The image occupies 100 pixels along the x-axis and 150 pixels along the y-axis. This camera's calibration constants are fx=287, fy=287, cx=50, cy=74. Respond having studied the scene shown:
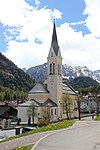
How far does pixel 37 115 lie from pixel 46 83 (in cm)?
1427

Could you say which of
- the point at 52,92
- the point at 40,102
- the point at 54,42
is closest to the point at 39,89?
the point at 52,92

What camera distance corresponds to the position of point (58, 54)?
83812 mm

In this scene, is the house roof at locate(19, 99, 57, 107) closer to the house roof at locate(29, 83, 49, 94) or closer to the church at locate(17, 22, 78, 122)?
the church at locate(17, 22, 78, 122)

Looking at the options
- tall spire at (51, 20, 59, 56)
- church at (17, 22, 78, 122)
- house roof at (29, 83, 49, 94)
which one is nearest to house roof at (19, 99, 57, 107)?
church at (17, 22, 78, 122)

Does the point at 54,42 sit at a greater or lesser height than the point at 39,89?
greater

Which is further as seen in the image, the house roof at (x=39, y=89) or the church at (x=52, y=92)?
the house roof at (x=39, y=89)

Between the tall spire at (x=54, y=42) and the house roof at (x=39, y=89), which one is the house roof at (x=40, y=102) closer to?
the house roof at (x=39, y=89)

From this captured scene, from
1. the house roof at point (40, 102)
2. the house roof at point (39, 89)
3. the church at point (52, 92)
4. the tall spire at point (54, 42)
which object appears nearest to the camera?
the house roof at point (40, 102)

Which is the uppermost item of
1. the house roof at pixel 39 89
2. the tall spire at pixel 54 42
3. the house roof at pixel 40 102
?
the tall spire at pixel 54 42

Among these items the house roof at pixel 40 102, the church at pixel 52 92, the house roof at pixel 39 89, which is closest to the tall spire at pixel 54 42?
the church at pixel 52 92

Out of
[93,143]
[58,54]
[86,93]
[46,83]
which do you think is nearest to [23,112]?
[46,83]

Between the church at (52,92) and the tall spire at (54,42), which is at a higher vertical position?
the tall spire at (54,42)

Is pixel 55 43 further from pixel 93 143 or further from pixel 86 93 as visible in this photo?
pixel 86 93

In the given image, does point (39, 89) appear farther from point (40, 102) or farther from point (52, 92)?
point (40, 102)
